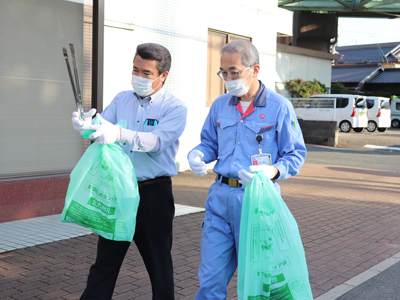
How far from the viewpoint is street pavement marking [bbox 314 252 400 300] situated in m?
4.17

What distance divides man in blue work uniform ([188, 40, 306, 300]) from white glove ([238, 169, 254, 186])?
162mm

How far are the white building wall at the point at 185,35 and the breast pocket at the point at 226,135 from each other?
6.01m

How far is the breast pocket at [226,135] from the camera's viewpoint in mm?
2994

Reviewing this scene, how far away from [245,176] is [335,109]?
81.3 ft

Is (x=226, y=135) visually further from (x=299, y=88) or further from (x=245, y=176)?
(x=299, y=88)

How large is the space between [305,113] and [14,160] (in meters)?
21.1

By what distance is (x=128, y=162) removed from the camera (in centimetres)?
293

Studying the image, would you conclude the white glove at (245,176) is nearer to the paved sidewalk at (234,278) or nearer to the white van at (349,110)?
the paved sidewalk at (234,278)

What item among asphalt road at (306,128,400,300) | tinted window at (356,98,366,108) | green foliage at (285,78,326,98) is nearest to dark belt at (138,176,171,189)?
asphalt road at (306,128,400,300)

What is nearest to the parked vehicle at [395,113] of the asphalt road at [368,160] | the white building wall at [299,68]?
the white building wall at [299,68]

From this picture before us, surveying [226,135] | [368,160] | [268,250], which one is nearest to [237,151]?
[226,135]

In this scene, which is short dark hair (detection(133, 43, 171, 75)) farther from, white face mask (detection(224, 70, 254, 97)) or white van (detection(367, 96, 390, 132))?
white van (detection(367, 96, 390, 132))

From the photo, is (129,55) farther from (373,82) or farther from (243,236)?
(373,82)

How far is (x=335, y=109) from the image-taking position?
2633 cm
